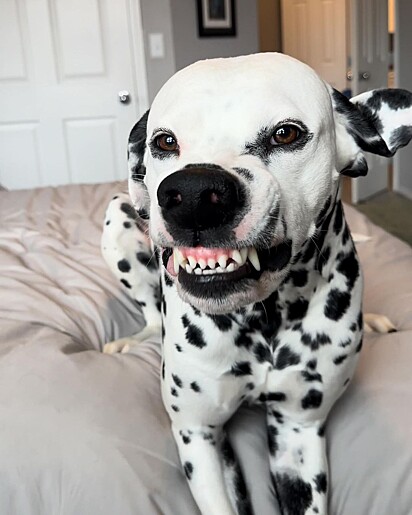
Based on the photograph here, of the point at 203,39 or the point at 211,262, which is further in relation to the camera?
the point at 203,39

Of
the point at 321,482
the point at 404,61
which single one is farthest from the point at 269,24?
the point at 321,482

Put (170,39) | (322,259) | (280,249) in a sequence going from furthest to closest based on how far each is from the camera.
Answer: (170,39) < (322,259) < (280,249)

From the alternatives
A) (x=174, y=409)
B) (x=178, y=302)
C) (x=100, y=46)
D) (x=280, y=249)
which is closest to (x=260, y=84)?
(x=280, y=249)

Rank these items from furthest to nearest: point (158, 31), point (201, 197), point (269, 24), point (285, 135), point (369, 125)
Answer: point (269, 24) < point (158, 31) < point (369, 125) < point (285, 135) < point (201, 197)

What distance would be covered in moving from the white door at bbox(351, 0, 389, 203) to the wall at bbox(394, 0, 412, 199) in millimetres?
107

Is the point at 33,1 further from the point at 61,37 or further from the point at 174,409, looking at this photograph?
the point at 174,409

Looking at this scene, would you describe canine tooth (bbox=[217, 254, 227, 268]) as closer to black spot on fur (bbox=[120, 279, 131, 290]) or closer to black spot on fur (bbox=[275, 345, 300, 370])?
black spot on fur (bbox=[275, 345, 300, 370])

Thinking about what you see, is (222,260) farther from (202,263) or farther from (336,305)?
(336,305)

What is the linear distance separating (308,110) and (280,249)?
202 millimetres

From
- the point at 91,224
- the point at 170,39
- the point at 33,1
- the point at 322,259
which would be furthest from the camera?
the point at 170,39

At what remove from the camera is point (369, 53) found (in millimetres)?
5203

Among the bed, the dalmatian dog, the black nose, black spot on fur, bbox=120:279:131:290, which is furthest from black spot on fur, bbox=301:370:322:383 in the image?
black spot on fur, bbox=120:279:131:290

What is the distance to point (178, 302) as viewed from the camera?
3.67 ft

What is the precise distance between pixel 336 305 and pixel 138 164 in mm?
418
